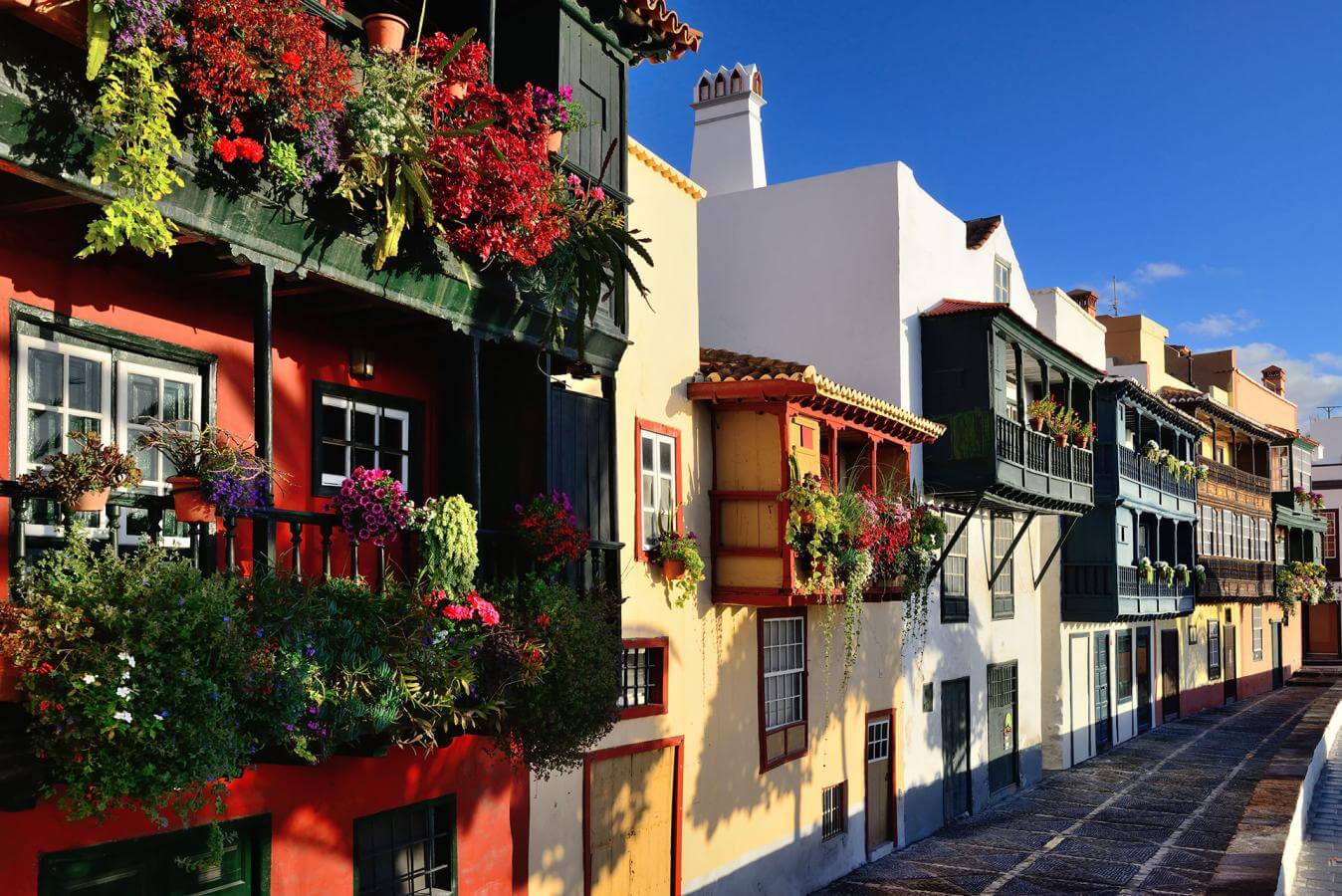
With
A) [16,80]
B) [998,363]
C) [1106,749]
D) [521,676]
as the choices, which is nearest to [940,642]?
[998,363]

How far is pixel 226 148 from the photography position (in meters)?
6.67

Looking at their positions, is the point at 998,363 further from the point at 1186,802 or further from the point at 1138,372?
the point at 1138,372

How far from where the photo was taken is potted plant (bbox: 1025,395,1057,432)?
74.6ft

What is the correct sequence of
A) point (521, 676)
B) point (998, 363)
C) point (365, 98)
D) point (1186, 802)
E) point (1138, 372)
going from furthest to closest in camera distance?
point (1138, 372)
point (1186, 802)
point (998, 363)
point (521, 676)
point (365, 98)

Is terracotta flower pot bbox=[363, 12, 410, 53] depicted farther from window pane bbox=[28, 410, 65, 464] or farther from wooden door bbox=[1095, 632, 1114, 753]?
wooden door bbox=[1095, 632, 1114, 753]

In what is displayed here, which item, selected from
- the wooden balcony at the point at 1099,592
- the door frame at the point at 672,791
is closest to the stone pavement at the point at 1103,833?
the wooden balcony at the point at 1099,592

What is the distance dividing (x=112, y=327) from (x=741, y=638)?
9329 mm

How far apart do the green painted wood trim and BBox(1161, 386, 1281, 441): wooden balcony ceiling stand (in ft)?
97.0

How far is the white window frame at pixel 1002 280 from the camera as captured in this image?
24172mm

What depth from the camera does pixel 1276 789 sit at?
16047 millimetres

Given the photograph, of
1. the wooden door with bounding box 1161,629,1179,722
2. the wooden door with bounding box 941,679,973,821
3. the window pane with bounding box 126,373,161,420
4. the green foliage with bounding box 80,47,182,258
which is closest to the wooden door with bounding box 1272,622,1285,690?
the wooden door with bounding box 1161,629,1179,722

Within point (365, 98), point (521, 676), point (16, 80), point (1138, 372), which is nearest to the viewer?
point (16, 80)

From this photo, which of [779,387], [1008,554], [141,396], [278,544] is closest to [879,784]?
[1008,554]

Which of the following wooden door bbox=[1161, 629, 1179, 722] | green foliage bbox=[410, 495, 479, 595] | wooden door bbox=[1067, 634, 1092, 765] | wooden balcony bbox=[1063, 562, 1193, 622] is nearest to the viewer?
green foliage bbox=[410, 495, 479, 595]
